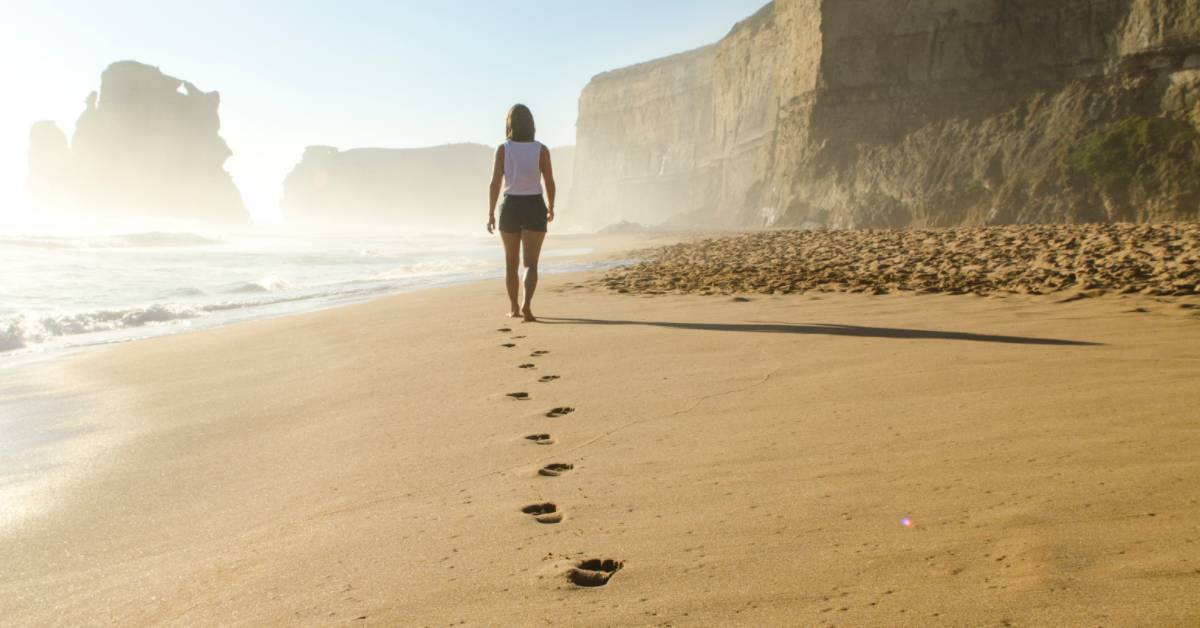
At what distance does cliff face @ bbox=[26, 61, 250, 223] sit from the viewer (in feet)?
338

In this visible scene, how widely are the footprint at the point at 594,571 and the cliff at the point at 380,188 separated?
18156 centimetres

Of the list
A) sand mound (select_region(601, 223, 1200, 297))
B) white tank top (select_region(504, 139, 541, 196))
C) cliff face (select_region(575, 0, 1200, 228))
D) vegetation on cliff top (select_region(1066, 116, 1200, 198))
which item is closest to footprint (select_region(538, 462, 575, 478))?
white tank top (select_region(504, 139, 541, 196))

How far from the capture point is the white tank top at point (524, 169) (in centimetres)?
648

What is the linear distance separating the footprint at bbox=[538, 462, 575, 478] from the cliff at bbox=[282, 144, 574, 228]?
181 m

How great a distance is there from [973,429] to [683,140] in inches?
2689

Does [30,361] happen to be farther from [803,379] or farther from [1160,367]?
[1160,367]

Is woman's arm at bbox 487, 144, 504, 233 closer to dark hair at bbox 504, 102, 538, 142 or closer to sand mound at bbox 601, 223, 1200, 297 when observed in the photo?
dark hair at bbox 504, 102, 538, 142

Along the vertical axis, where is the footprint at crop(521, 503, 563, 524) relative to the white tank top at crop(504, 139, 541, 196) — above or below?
below

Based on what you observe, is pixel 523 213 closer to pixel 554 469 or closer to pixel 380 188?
pixel 554 469

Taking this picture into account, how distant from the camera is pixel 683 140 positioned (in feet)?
226

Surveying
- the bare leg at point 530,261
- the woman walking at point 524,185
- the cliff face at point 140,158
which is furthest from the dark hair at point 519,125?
the cliff face at point 140,158

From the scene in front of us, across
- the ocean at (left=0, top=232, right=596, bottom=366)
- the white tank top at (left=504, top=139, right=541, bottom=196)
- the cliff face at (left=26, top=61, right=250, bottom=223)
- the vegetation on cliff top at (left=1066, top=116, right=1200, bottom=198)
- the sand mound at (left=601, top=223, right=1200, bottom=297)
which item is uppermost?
the cliff face at (left=26, top=61, right=250, bottom=223)

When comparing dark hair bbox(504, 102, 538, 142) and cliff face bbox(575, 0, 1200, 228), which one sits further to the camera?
cliff face bbox(575, 0, 1200, 228)

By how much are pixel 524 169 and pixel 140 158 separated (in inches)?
4470
